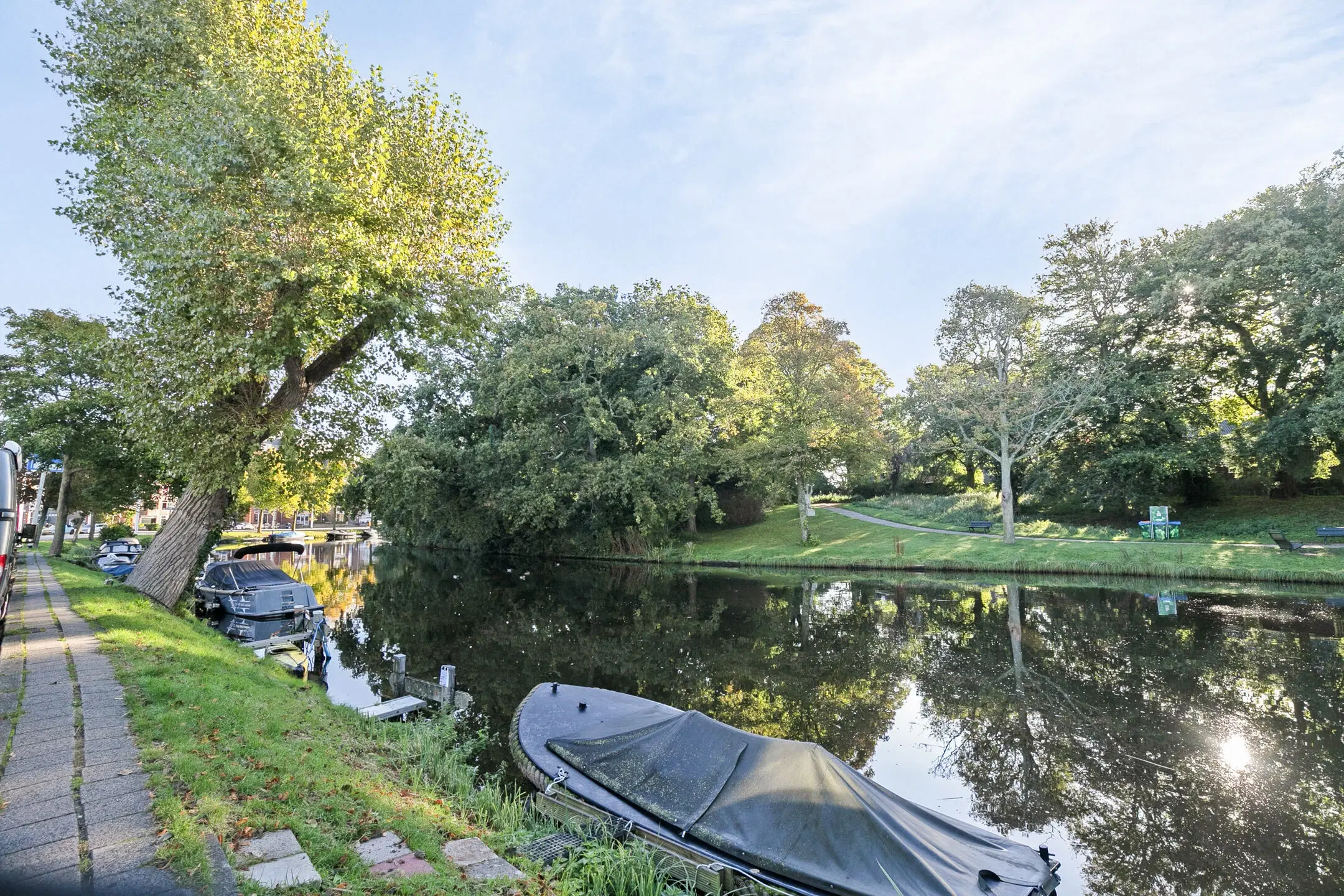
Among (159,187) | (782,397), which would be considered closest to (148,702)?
(159,187)

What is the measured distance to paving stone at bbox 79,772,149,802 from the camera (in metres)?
4.83

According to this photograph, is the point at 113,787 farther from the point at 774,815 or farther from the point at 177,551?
the point at 177,551

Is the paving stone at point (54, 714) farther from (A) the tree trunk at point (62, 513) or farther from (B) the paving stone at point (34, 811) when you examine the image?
(A) the tree trunk at point (62, 513)

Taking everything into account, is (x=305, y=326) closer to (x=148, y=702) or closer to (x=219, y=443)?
A: (x=219, y=443)

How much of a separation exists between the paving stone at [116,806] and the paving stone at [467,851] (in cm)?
229

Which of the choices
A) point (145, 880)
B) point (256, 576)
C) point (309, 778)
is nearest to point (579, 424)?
point (256, 576)

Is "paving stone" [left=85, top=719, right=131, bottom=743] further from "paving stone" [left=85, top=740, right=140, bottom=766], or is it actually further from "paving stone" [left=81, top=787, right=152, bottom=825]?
"paving stone" [left=81, top=787, right=152, bottom=825]

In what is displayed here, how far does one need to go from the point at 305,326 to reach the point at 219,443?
10.6ft

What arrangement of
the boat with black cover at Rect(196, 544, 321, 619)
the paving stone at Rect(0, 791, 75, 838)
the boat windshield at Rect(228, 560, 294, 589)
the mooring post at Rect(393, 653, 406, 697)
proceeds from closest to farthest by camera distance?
the paving stone at Rect(0, 791, 75, 838), the mooring post at Rect(393, 653, 406, 697), the boat with black cover at Rect(196, 544, 321, 619), the boat windshield at Rect(228, 560, 294, 589)

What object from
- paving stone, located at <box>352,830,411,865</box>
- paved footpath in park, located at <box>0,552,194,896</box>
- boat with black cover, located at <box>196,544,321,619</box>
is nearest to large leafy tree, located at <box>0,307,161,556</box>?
boat with black cover, located at <box>196,544,321,619</box>

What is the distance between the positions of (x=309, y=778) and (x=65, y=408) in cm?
2561

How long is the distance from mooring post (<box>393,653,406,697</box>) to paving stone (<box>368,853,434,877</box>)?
25.2 feet

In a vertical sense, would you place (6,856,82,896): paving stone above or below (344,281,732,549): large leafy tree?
below

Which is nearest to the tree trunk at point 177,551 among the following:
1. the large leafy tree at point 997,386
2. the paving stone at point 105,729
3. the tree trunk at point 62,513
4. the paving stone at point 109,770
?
the paving stone at point 105,729
